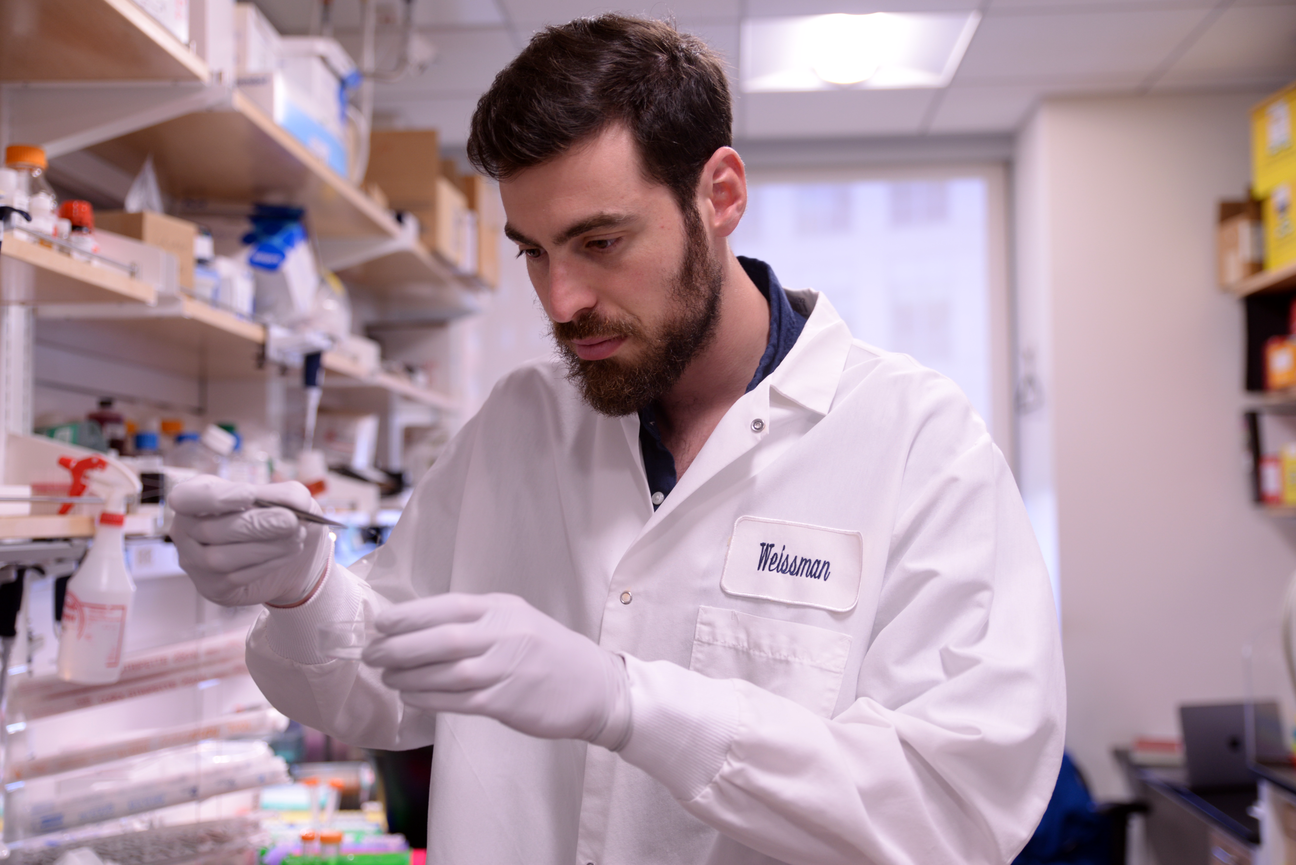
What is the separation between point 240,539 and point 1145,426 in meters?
3.67

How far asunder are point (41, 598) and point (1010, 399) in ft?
12.6

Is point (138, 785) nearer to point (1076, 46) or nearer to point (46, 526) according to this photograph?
point (46, 526)

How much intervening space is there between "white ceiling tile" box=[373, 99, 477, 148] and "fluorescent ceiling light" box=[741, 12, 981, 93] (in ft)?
3.76

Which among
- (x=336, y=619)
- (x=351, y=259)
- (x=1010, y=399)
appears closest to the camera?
(x=336, y=619)

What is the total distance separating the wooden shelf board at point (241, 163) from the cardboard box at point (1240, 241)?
2975 millimetres

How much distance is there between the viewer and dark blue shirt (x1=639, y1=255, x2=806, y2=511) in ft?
4.17

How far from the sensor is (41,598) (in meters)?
1.67

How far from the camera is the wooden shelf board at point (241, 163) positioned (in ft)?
5.92

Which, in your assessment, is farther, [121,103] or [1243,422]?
[1243,422]

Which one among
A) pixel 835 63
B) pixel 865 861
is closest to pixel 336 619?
pixel 865 861

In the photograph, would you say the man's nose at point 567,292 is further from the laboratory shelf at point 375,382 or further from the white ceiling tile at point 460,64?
the white ceiling tile at point 460,64

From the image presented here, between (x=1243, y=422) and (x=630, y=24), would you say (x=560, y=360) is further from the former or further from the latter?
(x=1243, y=422)

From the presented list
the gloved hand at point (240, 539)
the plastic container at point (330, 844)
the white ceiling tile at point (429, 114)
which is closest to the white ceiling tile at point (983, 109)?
the white ceiling tile at point (429, 114)

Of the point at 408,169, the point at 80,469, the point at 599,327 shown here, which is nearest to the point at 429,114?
the point at 408,169
